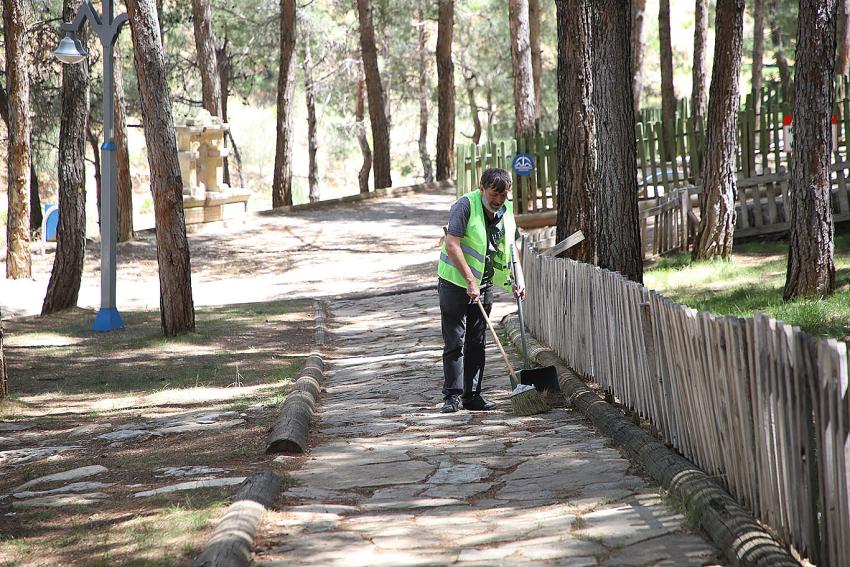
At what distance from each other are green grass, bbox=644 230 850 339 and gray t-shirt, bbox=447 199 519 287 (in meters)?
2.95

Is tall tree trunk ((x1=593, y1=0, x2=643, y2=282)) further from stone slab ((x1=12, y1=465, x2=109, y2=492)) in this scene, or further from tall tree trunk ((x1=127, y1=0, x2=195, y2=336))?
tall tree trunk ((x1=127, y1=0, x2=195, y2=336))

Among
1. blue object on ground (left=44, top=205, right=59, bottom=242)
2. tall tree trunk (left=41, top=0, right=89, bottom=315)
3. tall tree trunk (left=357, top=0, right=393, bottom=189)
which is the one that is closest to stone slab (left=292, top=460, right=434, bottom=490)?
tall tree trunk (left=41, top=0, right=89, bottom=315)

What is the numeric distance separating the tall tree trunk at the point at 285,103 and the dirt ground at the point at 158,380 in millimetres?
5694

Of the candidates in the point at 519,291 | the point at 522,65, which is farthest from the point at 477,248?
the point at 522,65

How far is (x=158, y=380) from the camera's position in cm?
980

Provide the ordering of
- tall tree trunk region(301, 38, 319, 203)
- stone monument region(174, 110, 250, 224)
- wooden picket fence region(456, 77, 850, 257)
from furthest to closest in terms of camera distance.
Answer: tall tree trunk region(301, 38, 319, 203) → stone monument region(174, 110, 250, 224) → wooden picket fence region(456, 77, 850, 257)

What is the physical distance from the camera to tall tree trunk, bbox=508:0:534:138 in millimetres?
22359

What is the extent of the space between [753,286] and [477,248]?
5.67m

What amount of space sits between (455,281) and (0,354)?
13.0 feet

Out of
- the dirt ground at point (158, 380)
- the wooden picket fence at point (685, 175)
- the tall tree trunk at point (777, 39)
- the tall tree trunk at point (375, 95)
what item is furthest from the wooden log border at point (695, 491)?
the tall tree trunk at point (777, 39)

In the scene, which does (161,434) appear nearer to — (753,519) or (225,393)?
(225,393)

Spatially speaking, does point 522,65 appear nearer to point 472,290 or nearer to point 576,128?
point 576,128

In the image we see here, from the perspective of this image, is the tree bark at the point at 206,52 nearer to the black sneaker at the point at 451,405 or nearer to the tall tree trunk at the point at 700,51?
the tall tree trunk at the point at 700,51

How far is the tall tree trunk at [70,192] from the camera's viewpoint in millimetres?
14867
